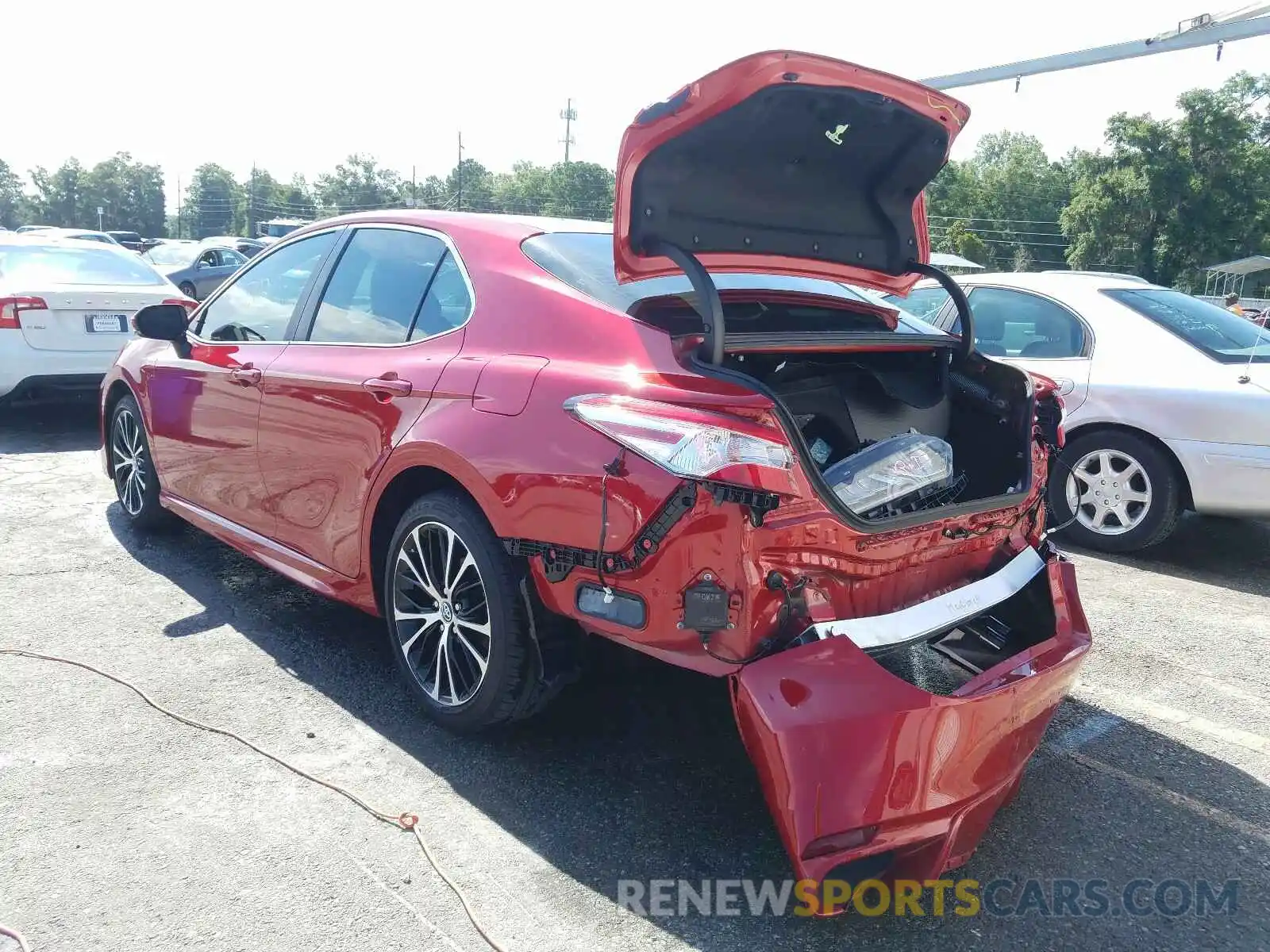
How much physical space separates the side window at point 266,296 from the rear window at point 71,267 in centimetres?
408

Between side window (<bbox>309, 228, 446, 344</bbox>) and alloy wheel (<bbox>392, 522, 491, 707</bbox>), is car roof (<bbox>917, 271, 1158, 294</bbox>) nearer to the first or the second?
side window (<bbox>309, 228, 446, 344</bbox>)

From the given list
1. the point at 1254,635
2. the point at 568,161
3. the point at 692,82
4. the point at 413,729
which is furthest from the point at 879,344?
the point at 568,161

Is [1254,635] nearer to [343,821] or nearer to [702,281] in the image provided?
[702,281]

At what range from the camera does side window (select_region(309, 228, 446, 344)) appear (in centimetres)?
338

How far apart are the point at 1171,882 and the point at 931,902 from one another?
0.65 m

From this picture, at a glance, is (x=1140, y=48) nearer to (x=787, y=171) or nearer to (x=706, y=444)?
(x=787, y=171)

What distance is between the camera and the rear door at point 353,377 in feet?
10.4

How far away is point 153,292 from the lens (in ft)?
26.4

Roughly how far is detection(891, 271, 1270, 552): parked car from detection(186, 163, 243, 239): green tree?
115745 millimetres

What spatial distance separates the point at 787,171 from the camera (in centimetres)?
306

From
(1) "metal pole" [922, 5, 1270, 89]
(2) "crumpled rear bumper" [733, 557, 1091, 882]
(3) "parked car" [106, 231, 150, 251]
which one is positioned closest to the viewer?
(2) "crumpled rear bumper" [733, 557, 1091, 882]

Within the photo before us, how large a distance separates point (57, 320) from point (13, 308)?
29cm

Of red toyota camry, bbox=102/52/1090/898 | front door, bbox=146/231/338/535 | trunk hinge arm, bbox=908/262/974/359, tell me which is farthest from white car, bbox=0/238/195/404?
trunk hinge arm, bbox=908/262/974/359

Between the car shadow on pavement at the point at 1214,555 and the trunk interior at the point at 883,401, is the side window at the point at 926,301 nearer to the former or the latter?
the car shadow on pavement at the point at 1214,555
